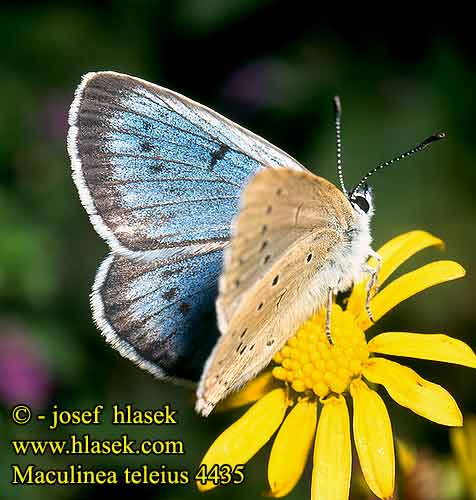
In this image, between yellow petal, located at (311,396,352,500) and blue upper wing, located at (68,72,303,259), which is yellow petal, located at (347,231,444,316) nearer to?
yellow petal, located at (311,396,352,500)

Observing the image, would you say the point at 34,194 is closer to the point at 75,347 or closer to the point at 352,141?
the point at 75,347

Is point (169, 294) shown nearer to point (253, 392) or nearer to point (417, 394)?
point (253, 392)

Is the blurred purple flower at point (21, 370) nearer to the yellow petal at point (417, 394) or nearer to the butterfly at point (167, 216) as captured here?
the butterfly at point (167, 216)

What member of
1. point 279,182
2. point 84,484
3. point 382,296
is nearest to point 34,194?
point 84,484

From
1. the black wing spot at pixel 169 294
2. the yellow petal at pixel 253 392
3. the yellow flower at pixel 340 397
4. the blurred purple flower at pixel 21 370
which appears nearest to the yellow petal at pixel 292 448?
the yellow flower at pixel 340 397

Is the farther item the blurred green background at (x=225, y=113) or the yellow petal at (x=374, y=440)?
the blurred green background at (x=225, y=113)

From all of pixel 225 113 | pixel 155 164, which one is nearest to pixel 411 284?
pixel 155 164
